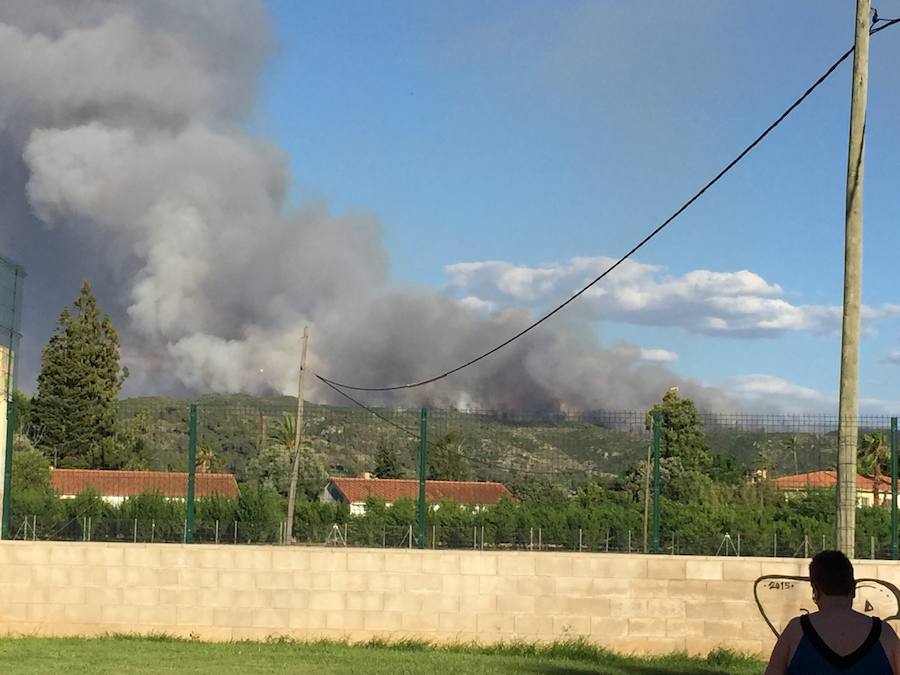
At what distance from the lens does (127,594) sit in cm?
1592

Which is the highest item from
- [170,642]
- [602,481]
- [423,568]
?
[602,481]

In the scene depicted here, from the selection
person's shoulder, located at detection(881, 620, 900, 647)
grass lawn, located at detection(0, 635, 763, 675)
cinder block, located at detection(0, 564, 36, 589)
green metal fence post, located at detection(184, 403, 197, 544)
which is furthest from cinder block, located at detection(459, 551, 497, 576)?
person's shoulder, located at detection(881, 620, 900, 647)

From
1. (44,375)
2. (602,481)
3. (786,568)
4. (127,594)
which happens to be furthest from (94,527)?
(44,375)

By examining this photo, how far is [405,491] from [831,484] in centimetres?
621

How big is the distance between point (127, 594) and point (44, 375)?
223 feet

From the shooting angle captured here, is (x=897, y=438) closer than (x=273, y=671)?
No

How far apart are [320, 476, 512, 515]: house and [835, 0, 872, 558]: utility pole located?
5.44 m

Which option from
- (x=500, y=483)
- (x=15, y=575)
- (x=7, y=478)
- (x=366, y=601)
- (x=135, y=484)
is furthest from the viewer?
(x=135, y=484)

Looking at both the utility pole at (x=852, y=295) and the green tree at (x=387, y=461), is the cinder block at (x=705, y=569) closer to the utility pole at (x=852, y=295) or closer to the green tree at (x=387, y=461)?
the utility pole at (x=852, y=295)

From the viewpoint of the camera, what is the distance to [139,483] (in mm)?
20094

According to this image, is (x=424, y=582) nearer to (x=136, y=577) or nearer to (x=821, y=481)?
(x=136, y=577)

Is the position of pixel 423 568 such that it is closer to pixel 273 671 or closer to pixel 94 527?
pixel 273 671

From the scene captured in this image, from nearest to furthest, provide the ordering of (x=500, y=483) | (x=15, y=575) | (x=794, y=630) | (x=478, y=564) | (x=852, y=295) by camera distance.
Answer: (x=794, y=630) → (x=852, y=295) → (x=478, y=564) → (x=15, y=575) → (x=500, y=483)

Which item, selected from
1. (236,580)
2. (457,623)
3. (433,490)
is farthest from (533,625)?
(236,580)
